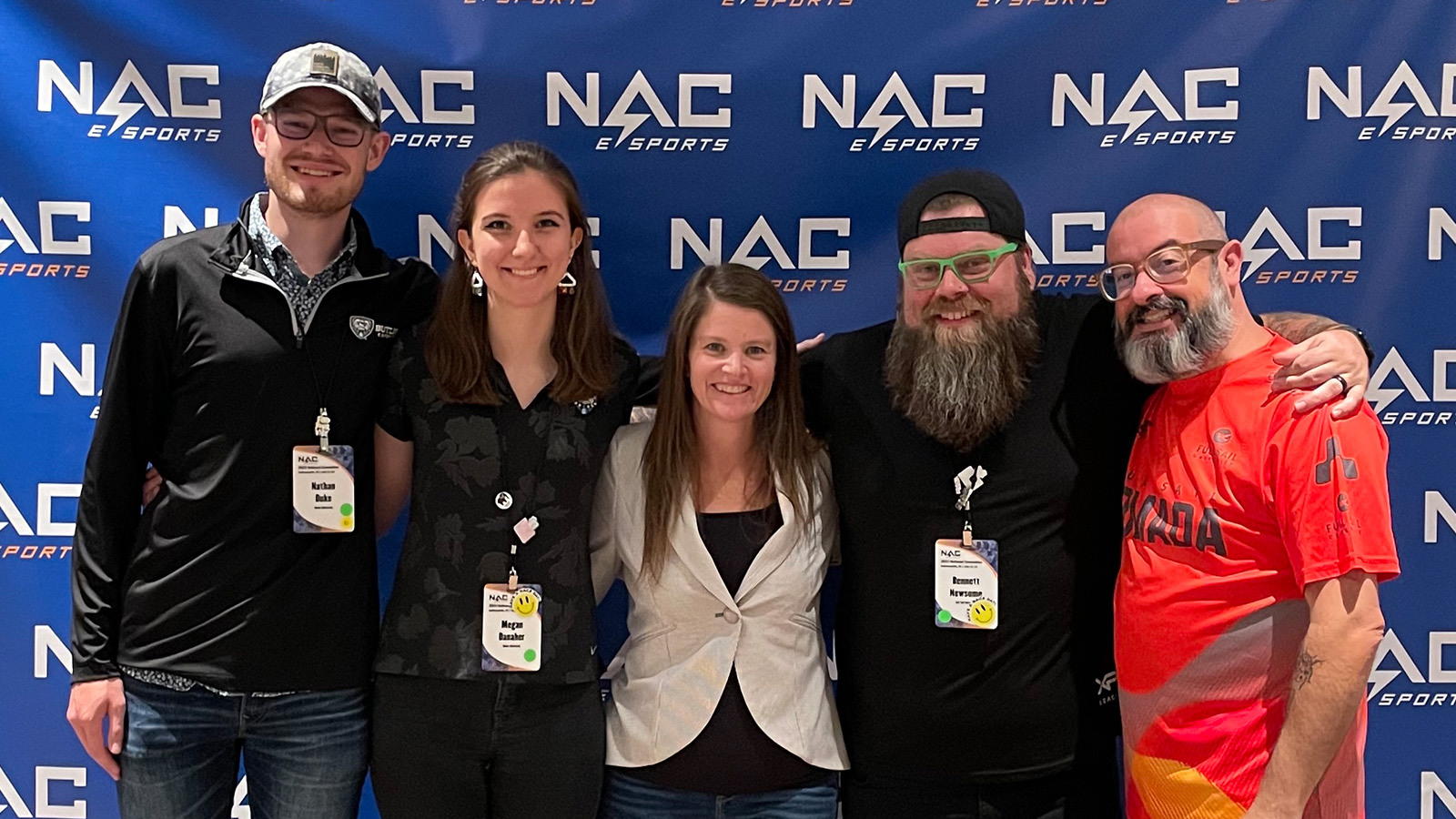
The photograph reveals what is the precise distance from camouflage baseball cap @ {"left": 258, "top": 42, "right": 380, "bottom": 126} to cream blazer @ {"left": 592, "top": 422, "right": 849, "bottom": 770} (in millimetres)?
997

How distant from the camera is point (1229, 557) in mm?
2062

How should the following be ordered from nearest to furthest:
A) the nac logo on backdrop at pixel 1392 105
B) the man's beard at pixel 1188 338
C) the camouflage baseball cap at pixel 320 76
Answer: the man's beard at pixel 1188 338, the camouflage baseball cap at pixel 320 76, the nac logo on backdrop at pixel 1392 105

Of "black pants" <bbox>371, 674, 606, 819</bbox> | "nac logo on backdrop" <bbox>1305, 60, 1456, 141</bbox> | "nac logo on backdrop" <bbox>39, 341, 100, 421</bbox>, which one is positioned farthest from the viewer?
"nac logo on backdrop" <bbox>39, 341, 100, 421</bbox>

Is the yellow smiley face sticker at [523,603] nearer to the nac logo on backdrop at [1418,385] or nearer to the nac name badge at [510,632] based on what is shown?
the nac name badge at [510,632]

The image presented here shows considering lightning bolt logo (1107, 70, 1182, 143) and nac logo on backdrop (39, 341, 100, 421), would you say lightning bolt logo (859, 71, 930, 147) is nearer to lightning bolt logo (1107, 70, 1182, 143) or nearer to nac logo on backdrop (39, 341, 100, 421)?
lightning bolt logo (1107, 70, 1182, 143)

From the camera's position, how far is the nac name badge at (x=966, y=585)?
2.28 meters

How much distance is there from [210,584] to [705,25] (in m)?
1.72

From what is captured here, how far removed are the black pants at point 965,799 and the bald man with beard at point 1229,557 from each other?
0.16 meters

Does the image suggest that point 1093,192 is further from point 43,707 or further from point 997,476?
point 43,707

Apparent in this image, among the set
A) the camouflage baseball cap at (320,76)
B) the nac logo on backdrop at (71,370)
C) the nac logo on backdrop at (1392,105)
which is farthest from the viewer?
the nac logo on backdrop at (71,370)

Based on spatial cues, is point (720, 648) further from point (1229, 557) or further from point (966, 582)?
point (1229, 557)

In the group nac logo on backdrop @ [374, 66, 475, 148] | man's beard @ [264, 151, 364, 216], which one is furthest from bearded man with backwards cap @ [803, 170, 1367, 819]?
nac logo on backdrop @ [374, 66, 475, 148]

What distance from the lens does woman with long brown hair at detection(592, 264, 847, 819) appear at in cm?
228

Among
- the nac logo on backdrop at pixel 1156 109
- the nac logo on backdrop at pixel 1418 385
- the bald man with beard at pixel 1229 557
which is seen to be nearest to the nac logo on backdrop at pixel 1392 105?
the nac logo on backdrop at pixel 1156 109
